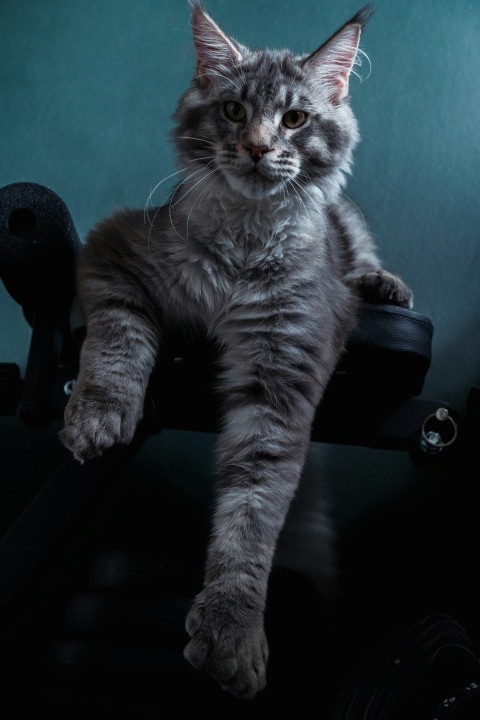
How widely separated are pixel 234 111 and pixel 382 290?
0.47 metres

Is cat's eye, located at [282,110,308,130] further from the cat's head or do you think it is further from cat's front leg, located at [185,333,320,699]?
cat's front leg, located at [185,333,320,699]

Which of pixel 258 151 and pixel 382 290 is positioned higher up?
pixel 258 151

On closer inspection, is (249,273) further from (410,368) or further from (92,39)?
(92,39)

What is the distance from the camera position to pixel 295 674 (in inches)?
45.6

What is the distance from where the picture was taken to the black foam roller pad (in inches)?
46.4

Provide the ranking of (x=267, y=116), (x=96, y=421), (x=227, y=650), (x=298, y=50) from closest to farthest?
(x=227, y=650) < (x=96, y=421) < (x=267, y=116) < (x=298, y=50)

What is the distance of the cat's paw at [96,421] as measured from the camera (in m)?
0.99

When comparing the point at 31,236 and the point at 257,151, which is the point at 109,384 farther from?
the point at 257,151

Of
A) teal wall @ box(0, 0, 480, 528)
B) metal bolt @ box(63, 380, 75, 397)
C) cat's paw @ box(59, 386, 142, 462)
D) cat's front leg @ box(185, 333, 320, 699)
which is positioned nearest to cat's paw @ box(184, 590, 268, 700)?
cat's front leg @ box(185, 333, 320, 699)

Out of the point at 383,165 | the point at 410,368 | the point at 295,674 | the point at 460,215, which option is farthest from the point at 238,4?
the point at 295,674

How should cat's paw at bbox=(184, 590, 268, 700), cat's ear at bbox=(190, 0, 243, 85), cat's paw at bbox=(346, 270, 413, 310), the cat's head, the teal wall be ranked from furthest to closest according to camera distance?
the teal wall, cat's paw at bbox=(346, 270, 413, 310), cat's ear at bbox=(190, 0, 243, 85), the cat's head, cat's paw at bbox=(184, 590, 268, 700)

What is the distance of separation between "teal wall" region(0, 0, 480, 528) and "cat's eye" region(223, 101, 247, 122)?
0.87 meters

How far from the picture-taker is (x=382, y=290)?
1347 mm

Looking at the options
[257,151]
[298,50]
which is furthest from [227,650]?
[298,50]
